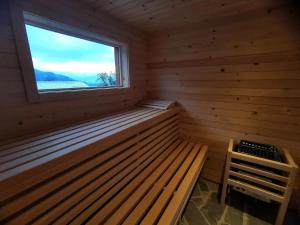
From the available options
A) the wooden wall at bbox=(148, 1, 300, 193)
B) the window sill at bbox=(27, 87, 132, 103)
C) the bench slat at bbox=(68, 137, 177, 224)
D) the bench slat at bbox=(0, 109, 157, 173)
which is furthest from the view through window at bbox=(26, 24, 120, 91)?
the bench slat at bbox=(68, 137, 177, 224)

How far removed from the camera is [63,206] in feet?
3.40

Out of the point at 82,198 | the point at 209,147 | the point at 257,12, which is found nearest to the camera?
the point at 82,198

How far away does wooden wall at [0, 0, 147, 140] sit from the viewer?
3.94ft

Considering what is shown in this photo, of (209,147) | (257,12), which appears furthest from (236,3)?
(209,147)

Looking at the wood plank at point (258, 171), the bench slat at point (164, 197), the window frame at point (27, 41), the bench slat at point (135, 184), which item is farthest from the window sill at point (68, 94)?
the wood plank at point (258, 171)

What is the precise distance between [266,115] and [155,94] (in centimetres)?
172

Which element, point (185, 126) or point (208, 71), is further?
point (185, 126)

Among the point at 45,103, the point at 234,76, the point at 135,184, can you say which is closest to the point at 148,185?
the point at 135,184

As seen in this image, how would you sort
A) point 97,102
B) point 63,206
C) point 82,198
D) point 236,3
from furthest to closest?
point 97,102, point 236,3, point 82,198, point 63,206

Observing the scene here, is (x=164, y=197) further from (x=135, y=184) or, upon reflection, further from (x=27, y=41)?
(x=27, y=41)

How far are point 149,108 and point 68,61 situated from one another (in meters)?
1.31

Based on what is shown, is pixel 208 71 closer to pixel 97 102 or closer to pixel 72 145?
pixel 97 102

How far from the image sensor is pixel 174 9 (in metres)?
1.83

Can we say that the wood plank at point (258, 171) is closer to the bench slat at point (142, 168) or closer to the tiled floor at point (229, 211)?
the tiled floor at point (229, 211)
